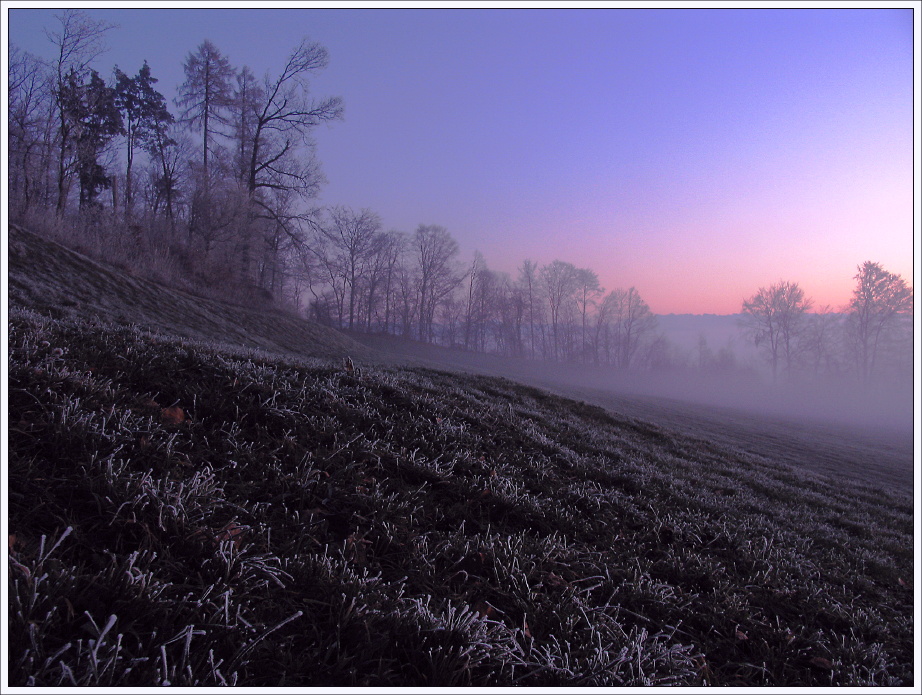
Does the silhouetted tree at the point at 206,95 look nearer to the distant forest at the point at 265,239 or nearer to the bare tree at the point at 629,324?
the distant forest at the point at 265,239

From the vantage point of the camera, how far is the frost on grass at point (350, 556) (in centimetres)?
157

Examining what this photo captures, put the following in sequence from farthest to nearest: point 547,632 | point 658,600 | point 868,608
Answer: point 868,608 < point 658,600 < point 547,632

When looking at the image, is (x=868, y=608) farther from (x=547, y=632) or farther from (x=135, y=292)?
(x=135, y=292)

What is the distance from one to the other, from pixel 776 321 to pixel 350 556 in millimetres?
58159

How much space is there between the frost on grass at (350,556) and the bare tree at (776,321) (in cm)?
4622

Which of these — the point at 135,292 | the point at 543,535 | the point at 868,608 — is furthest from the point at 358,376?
the point at 135,292

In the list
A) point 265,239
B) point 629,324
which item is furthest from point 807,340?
point 265,239

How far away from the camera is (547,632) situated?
2.11m

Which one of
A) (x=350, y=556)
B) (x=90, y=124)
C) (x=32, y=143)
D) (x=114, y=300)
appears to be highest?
(x=90, y=124)

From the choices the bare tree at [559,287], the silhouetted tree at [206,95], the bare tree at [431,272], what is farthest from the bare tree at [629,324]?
the silhouetted tree at [206,95]

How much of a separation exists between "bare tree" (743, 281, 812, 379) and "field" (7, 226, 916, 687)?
46.1 meters

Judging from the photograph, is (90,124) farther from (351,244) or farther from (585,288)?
(585,288)

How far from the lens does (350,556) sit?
2.28 m

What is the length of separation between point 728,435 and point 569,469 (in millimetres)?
15156
